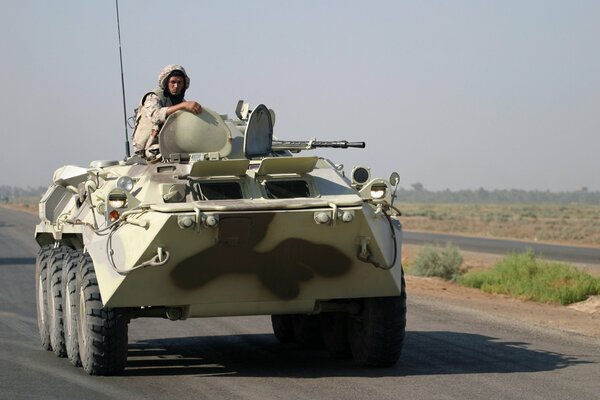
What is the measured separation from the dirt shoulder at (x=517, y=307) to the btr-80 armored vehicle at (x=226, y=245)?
16.6ft

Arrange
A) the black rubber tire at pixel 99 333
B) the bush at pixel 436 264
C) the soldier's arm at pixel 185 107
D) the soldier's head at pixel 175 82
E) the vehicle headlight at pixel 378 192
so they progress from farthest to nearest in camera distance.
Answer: the bush at pixel 436 264 < the soldier's head at pixel 175 82 < the soldier's arm at pixel 185 107 < the vehicle headlight at pixel 378 192 < the black rubber tire at pixel 99 333

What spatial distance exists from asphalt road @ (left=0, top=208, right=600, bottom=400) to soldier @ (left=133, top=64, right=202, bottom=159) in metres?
2.16

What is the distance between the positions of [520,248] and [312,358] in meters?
32.2

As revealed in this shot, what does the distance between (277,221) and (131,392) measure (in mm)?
1856

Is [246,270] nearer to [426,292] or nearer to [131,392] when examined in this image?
[131,392]

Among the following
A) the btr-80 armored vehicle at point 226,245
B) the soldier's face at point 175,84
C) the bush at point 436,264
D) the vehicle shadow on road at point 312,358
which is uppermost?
the soldier's face at point 175,84

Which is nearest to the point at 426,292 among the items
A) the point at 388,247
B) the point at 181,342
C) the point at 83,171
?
the point at 181,342

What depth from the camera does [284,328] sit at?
15.4m

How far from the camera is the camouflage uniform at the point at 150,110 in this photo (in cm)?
1349

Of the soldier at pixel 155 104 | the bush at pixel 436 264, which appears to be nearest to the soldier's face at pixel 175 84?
the soldier at pixel 155 104

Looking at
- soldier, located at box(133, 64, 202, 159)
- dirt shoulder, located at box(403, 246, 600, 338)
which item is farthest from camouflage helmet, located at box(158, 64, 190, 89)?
dirt shoulder, located at box(403, 246, 600, 338)

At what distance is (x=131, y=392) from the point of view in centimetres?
1115

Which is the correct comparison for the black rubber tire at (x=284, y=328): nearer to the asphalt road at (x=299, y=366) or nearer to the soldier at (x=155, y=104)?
the asphalt road at (x=299, y=366)

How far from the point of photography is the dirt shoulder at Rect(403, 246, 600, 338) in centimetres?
1791
